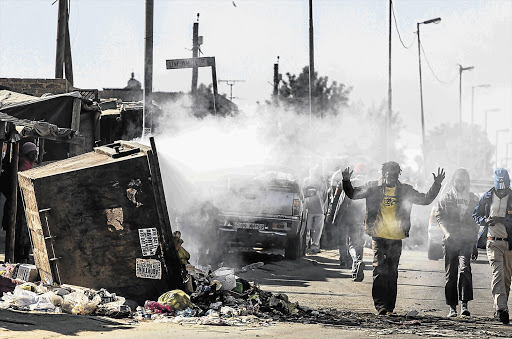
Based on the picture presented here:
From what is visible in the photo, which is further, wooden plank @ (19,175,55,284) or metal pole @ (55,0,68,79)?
Answer: metal pole @ (55,0,68,79)

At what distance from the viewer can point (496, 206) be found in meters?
9.91

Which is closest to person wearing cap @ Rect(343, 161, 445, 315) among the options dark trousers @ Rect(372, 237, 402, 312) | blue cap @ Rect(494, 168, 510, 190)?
dark trousers @ Rect(372, 237, 402, 312)

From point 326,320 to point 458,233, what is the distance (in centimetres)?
252

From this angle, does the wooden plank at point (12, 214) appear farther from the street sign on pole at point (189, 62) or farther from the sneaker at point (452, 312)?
the street sign on pole at point (189, 62)

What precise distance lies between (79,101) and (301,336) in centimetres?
1051

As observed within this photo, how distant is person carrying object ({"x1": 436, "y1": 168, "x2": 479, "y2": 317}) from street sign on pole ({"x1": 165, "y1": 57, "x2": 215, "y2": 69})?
797 cm

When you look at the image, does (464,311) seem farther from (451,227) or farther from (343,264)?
(343,264)

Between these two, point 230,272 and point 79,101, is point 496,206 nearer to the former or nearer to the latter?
point 230,272

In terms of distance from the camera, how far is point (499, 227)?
389 inches

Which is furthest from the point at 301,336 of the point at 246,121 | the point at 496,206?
the point at 246,121

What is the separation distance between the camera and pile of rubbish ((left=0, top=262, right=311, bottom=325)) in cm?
826

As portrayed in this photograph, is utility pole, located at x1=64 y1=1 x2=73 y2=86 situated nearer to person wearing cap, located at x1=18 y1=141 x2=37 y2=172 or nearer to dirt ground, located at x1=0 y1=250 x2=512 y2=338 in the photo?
person wearing cap, located at x1=18 y1=141 x2=37 y2=172

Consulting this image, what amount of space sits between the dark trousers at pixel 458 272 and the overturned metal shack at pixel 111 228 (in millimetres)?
3581

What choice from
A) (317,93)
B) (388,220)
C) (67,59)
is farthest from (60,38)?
(317,93)
